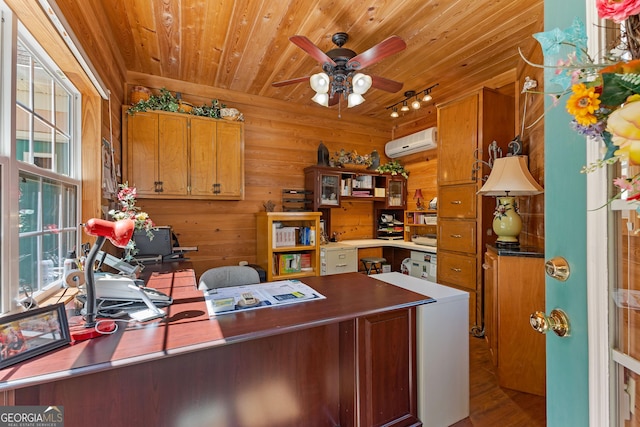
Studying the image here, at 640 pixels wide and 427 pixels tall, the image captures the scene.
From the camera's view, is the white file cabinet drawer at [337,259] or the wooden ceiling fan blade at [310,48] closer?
the wooden ceiling fan blade at [310,48]

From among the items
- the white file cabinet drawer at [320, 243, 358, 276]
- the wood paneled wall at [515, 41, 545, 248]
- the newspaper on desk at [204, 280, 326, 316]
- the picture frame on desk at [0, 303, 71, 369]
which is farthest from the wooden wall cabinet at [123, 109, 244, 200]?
the wood paneled wall at [515, 41, 545, 248]

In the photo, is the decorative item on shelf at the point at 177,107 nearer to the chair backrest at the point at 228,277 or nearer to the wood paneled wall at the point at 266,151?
the wood paneled wall at the point at 266,151

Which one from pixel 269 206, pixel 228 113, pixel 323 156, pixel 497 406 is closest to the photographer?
pixel 497 406

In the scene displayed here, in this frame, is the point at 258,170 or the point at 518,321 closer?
the point at 518,321

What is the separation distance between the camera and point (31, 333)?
97 cm

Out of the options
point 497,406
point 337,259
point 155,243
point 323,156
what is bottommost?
point 497,406

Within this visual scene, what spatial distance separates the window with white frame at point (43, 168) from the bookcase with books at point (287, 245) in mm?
1843

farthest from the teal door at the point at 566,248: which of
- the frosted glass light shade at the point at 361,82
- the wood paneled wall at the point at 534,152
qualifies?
the wood paneled wall at the point at 534,152

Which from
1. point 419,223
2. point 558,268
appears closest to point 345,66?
point 558,268

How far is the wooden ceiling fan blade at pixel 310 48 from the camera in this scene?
1.81 metres

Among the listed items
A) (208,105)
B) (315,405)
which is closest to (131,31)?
(208,105)

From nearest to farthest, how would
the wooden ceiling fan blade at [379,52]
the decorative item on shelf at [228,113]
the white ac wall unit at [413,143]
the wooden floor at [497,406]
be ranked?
the wooden floor at [497,406]
the wooden ceiling fan blade at [379,52]
the decorative item on shelf at [228,113]
the white ac wall unit at [413,143]

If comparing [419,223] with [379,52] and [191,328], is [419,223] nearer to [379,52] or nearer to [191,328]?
[379,52]

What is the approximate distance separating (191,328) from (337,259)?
2763 millimetres
